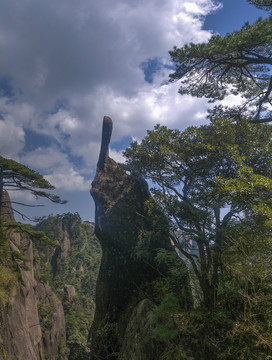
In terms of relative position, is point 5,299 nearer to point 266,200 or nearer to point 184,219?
point 184,219

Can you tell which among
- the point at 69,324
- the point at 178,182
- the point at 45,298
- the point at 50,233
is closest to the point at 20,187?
the point at 178,182

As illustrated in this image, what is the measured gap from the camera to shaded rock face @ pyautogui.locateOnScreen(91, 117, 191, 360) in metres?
7.80

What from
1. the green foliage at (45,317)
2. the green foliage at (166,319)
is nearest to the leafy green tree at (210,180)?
the green foliage at (166,319)

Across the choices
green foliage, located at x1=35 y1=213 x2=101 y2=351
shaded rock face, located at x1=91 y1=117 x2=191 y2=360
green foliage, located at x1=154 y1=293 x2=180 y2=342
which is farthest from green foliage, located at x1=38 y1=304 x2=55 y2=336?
green foliage, located at x1=154 y1=293 x2=180 y2=342

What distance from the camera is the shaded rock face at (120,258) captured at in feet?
25.6

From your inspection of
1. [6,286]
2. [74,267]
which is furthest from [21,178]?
[74,267]

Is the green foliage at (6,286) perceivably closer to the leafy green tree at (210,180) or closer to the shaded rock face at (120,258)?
the shaded rock face at (120,258)

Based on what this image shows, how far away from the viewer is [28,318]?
1777 cm

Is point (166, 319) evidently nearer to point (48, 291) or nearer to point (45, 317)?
point (45, 317)

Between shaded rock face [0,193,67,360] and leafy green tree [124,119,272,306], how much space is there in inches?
390

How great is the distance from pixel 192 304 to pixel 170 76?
8.15 metres

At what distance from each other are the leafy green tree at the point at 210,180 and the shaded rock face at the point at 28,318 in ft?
32.5

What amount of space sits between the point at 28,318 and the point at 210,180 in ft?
68.2

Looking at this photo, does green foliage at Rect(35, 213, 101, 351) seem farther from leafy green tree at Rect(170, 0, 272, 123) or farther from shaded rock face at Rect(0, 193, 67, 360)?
leafy green tree at Rect(170, 0, 272, 123)
